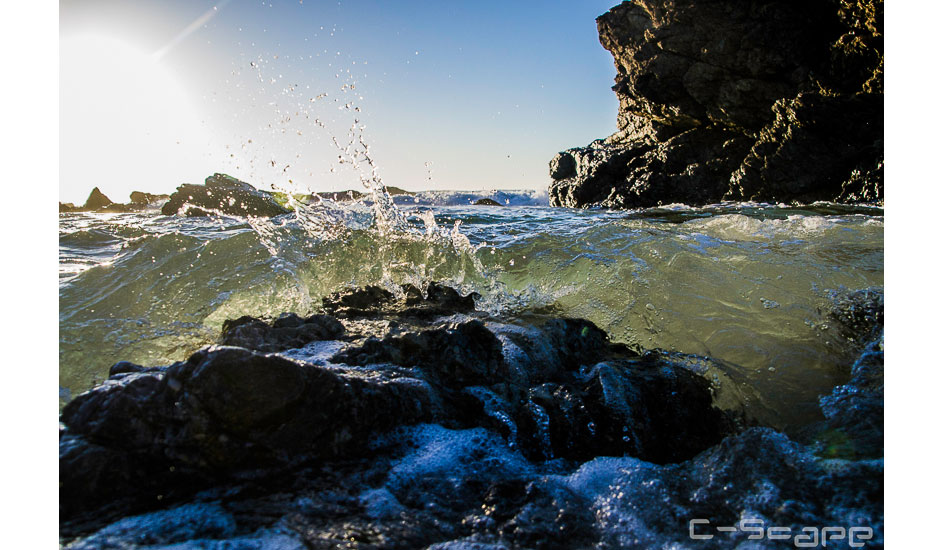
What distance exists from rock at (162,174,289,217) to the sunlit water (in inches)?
132

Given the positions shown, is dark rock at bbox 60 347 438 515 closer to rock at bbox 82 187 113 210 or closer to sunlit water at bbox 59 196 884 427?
sunlit water at bbox 59 196 884 427

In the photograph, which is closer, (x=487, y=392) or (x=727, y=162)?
(x=487, y=392)

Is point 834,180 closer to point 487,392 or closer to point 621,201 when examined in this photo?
point 621,201

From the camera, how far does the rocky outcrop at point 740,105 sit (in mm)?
12312

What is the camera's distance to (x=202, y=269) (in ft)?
13.1

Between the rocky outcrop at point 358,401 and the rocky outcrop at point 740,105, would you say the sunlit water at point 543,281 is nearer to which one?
the rocky outcrop at point 358,401

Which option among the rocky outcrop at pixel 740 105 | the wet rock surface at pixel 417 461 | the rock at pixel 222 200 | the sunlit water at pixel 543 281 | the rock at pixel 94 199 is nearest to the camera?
the wet rock surface at pixel 417 461

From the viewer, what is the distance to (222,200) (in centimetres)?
923

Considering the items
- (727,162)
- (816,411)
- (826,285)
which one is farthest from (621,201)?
(816,411)

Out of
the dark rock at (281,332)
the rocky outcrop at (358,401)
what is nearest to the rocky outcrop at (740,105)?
the rocky outcrop at (358,401)

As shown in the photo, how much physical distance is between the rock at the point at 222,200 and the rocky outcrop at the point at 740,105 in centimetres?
1328

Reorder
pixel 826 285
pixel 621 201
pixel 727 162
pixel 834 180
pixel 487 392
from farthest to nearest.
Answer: pixel 621 201, pixel 727 162, pixel 834 180, pixel 826 285, pixel 487 392
